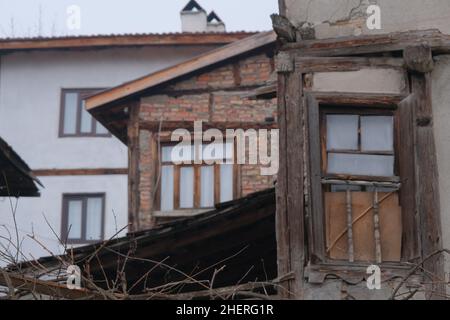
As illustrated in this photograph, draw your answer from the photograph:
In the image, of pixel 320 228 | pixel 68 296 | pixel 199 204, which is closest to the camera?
pixel 68 296

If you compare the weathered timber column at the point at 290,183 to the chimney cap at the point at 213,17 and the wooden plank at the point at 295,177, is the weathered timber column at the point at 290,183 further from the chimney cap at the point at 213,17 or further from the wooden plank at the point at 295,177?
the chimney cap at the point at 213,17

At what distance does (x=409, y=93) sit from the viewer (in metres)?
8.38

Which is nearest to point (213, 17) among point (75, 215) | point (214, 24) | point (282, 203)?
point (214, 24)

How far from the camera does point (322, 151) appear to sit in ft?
27.4

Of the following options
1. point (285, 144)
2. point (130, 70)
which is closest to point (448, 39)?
point (285, 144)

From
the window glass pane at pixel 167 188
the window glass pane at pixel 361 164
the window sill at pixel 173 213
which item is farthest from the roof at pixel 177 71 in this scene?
the window glass pane at pixel 361 164

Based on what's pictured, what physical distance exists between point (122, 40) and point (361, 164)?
12.7 metres

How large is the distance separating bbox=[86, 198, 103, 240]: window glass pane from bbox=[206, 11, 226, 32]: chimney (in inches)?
197

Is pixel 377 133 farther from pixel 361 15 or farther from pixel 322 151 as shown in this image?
pixel 361 15

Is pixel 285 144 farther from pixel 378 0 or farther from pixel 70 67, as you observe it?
pixel 70 67

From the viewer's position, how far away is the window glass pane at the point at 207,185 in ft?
48.2

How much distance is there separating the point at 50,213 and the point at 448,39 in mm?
14000

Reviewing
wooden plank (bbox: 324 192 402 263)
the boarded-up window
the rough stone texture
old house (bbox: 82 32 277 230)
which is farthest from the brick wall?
wooden plank (bbox: 324 192 402 263)

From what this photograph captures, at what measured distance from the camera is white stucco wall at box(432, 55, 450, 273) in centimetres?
807
